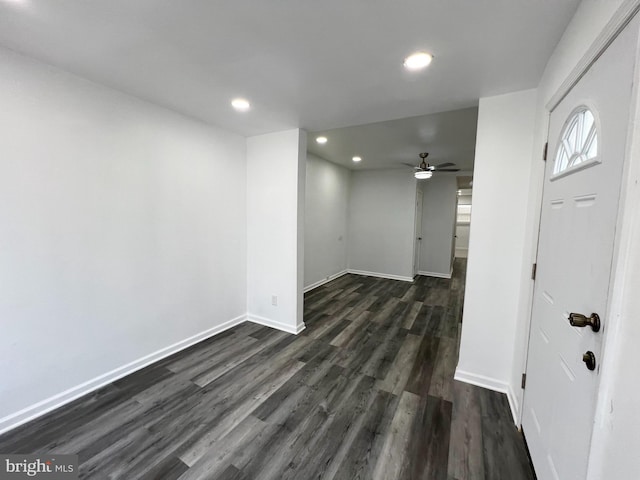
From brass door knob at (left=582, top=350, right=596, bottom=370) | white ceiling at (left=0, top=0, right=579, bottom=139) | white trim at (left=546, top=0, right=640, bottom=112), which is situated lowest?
brass door knob at (left=582, top=350, right=596, bottom=370)

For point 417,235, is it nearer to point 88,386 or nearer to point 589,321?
point 589,321

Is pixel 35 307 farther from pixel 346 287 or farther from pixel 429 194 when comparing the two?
pixel 429 194

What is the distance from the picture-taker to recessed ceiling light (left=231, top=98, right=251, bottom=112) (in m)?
2.35

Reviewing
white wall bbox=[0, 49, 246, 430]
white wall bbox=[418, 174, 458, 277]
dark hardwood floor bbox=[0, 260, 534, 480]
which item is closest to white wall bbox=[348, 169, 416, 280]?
white wall bbox=[418, 174, 458, 277]

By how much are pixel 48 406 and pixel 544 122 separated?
406cm

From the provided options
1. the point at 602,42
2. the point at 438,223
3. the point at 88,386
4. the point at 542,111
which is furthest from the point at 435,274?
the point at 88,386

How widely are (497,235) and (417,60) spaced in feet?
4.93

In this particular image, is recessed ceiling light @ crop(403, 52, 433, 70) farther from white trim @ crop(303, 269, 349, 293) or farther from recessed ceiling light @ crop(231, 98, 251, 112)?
white trim @ crop(303, 269, 349, 293)

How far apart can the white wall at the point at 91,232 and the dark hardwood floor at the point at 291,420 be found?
338mm

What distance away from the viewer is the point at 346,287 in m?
5.39

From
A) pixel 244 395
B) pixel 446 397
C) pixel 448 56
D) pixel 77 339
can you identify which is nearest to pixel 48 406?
pixel 77 339

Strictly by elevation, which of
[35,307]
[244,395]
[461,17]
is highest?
[461,17]

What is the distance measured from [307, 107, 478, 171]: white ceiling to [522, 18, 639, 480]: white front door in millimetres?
1495

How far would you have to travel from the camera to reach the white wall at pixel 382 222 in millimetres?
5973
